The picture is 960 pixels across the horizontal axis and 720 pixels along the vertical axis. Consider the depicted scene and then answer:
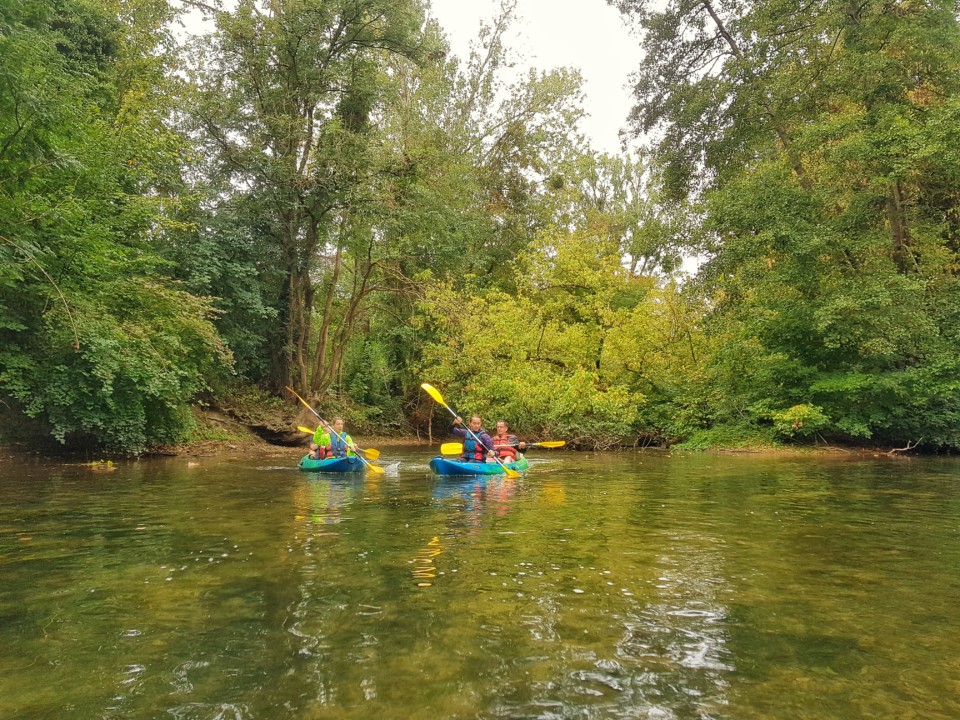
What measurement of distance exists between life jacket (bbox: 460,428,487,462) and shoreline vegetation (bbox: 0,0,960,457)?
615 cm

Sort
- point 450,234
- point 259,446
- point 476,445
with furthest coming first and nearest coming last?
point 450,234
point 259,446
point 476,445

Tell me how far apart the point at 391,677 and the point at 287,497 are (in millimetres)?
6677

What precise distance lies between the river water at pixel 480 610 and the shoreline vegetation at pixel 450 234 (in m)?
6.64

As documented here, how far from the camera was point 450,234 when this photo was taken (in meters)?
23.4

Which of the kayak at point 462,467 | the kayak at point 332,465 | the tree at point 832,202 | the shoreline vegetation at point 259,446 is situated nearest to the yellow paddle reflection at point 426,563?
the kayak at point 462,467

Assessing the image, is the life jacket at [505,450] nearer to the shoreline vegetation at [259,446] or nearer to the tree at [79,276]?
the shoreline vegetation at [259,446]

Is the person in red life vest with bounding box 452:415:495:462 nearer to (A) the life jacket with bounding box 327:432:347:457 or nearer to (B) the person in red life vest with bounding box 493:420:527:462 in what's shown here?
(B) the person in red life vest with bounding box 493:420:527:462

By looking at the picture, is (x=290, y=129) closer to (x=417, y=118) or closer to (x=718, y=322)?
(x=417, y=118)

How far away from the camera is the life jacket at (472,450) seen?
13388mm

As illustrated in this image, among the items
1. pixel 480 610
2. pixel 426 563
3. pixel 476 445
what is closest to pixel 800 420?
pixel 476 445

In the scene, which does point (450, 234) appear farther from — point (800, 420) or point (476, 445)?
point (800, 420)

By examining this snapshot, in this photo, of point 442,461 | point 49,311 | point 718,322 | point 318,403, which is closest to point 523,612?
point 442,461

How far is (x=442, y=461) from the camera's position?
12156 mm

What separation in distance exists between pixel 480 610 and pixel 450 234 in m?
20.2
